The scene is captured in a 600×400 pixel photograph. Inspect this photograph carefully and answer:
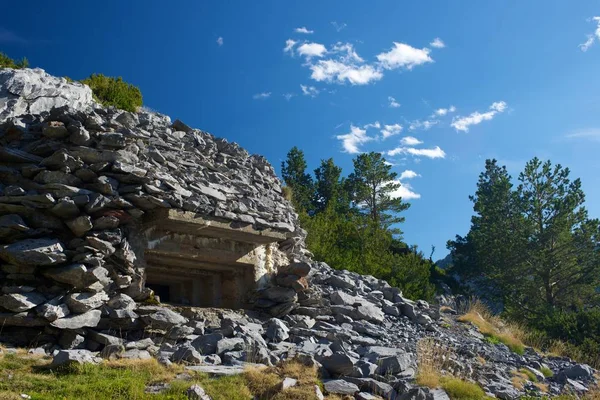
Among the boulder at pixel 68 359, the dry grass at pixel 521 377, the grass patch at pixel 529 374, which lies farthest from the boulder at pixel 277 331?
the grass patch at pixel 529 374

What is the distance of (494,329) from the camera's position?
45.4 ft

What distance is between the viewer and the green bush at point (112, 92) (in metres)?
14.9

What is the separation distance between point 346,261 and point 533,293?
1281cm

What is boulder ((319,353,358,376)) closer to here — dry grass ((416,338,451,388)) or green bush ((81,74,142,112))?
dry grass ((416,338,451,388))

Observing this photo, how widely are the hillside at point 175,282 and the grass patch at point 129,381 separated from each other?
0.05 meters

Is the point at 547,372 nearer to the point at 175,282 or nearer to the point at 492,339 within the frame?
the point at 492,339

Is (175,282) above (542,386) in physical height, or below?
above

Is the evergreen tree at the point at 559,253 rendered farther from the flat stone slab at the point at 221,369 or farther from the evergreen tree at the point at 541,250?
the flat stone slab at the point at 221,369

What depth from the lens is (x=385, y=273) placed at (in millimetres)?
17344

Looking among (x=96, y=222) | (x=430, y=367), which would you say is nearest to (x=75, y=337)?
(x=96, y=222)

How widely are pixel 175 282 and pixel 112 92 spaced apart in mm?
7161

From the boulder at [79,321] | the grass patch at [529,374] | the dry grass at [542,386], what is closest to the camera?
the boulder at [79,321]

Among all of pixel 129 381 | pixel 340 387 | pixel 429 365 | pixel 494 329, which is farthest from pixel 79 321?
pixel 494 329

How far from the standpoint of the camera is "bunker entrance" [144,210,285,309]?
354 inches
